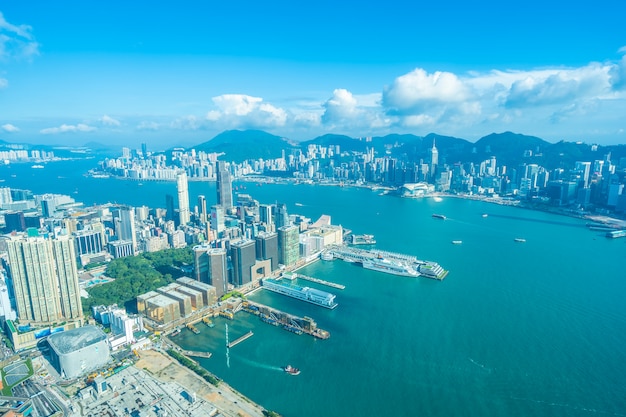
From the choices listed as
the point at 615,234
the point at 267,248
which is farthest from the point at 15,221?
the point at 615,234

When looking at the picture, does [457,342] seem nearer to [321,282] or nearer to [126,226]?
[321,282]

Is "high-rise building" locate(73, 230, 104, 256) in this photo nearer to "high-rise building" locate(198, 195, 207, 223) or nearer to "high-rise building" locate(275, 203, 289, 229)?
"high-rise building" locate(198, 195, 207, 223)

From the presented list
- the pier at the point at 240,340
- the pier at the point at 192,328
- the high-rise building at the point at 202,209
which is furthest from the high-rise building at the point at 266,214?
the pier at the point at 240,340

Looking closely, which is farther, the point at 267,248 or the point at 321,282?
the point at 267,248

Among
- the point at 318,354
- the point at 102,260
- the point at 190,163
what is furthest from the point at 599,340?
the point at 190,163

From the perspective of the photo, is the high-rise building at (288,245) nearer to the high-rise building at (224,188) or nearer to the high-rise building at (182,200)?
the high-rise building at (182,200)
